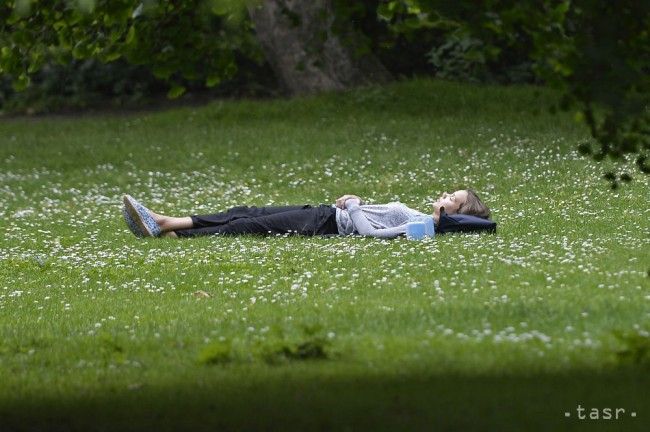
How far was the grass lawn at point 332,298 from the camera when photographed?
6.48 m

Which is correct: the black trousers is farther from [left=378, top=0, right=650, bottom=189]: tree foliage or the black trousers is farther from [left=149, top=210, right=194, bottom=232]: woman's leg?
[left=378, top=0, right=650, bottom=189]: tree foliage

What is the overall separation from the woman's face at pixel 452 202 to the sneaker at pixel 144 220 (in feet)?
10.3

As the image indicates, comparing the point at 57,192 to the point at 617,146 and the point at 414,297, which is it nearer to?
the point at 414,297

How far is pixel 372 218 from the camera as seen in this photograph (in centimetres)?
1362

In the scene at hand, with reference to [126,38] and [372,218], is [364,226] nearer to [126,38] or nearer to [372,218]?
[372,218]

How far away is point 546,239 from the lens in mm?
12633

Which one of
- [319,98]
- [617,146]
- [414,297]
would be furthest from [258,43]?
[617,146]

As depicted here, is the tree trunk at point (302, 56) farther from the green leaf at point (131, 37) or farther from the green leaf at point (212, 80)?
the green leaf at point (131, 37)

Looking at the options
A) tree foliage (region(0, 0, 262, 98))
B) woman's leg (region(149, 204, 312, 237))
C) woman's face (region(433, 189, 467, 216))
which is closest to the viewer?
tree foliage (region(0, 0, 262, 98))

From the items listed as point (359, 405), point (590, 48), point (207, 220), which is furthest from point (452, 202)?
point (359, 405)

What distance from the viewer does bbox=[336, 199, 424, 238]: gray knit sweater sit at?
13400mm

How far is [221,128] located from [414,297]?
50.7 feet

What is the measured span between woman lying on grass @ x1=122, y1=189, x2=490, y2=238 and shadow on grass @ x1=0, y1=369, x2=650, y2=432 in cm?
643

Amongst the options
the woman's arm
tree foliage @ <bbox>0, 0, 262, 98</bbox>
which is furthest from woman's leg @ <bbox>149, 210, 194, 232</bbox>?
tree foliage @ <bbox>0, 0, 262, 98</bbox>
